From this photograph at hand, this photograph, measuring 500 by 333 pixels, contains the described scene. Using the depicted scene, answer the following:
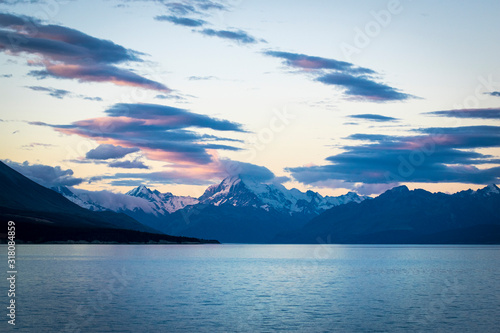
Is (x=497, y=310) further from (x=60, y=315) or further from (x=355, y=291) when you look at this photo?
(x=60, y=315)

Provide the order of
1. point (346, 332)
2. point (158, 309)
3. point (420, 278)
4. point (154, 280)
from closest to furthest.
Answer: point (346, 332) → point (158, 309) → point (154, 280) → point (420, 278)

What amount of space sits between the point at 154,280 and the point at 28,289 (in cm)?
2954

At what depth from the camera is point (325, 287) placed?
106688 mm

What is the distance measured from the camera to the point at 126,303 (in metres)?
78.6

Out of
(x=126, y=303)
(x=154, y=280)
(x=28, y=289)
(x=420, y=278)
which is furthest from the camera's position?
(x=420, y=278)

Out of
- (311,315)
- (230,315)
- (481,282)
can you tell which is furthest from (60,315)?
(481,282)

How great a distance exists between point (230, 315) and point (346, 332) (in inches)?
669

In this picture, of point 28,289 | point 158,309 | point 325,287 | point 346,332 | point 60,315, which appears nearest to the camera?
point 346,332

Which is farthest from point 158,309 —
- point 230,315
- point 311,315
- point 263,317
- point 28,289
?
point 28,289

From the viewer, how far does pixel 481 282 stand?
118812 millimetres

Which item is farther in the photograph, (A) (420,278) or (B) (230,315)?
(A) (420,278)

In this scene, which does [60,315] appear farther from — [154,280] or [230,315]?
[154,280]

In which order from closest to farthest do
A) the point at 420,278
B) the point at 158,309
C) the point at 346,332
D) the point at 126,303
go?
the point at 346,332
the point at 158,309
the point at 126,303
the point at 420,278

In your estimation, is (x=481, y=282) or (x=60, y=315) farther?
(x=481, y=282)
